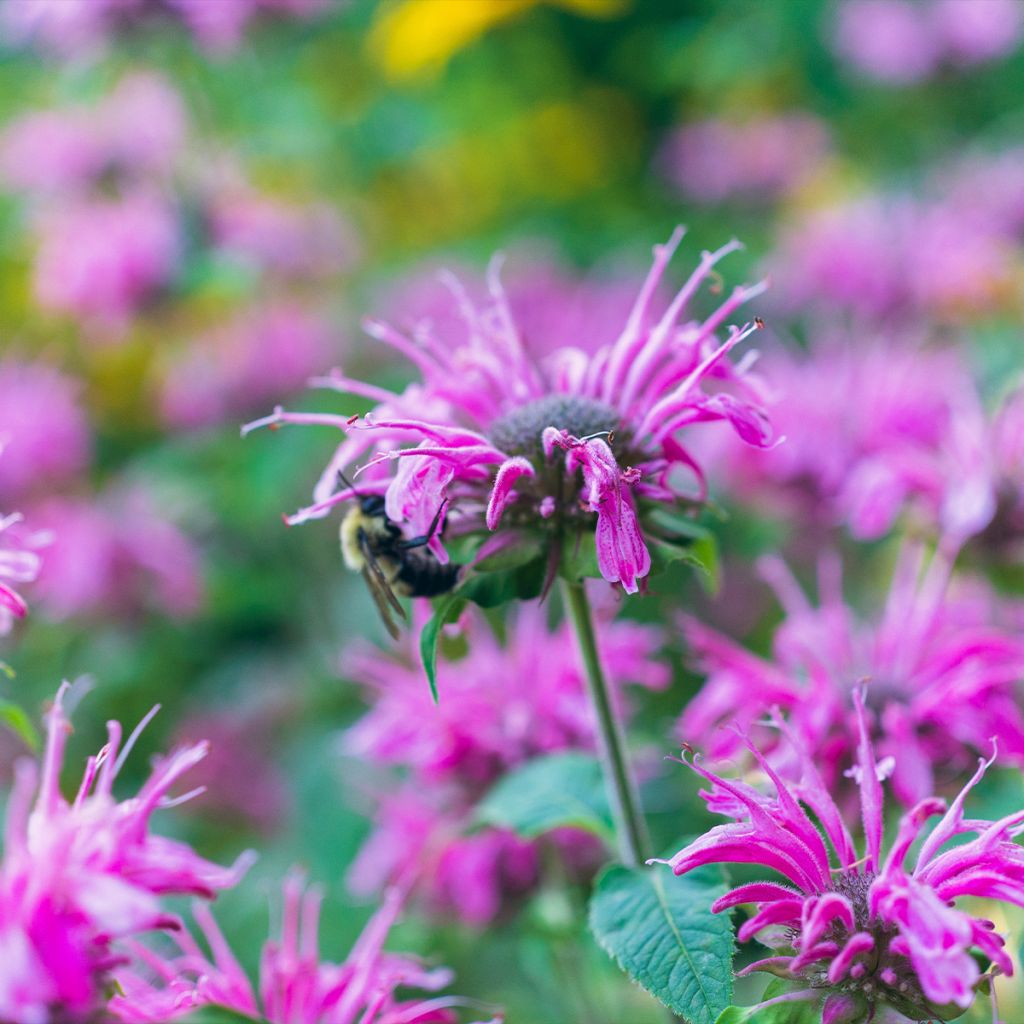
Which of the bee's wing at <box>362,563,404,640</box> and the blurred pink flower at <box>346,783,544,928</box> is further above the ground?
the bee's wing at <box>362,563,404,640</box>

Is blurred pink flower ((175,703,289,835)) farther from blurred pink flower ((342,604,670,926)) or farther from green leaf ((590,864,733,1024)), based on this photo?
green leaf ((590,864,733,1024))

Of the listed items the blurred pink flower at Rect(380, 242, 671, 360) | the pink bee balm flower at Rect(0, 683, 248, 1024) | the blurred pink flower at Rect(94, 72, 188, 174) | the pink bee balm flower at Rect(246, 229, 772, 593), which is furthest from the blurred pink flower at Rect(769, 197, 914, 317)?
the pink bee balm flower at Rect(0, 683, 248, 1024)

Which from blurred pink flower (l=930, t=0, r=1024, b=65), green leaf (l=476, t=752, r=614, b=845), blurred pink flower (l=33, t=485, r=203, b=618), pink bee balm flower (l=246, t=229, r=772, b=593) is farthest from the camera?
blurred pink flower (l=930, t=0, r=1024, b=65)

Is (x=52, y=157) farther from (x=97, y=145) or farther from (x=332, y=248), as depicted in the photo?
(x=332, y=248)

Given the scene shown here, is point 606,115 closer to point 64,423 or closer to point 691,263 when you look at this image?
point 691,263

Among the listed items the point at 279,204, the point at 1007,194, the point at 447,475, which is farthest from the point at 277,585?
the point at 1007,194

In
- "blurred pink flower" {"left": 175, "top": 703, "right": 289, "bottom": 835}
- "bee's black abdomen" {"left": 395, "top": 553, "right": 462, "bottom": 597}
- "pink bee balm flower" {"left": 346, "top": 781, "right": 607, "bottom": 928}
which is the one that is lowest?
"blurred pink flower" {"left": 175, "top": 703, "right": 289, "bottom": 835}

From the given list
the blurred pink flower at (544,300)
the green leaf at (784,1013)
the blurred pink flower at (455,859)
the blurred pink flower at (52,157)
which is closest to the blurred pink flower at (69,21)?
the blurred pink flower at (52,157)

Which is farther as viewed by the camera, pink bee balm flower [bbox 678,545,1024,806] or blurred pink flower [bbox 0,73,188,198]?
blurred pink flower [bbox 0,73,188,198]

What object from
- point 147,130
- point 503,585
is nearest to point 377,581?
point 503,585
